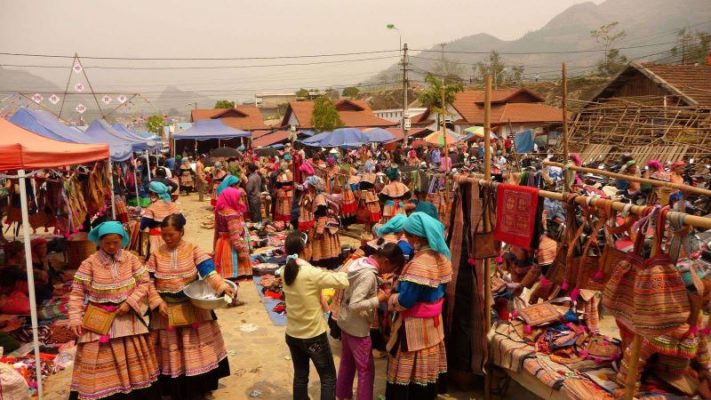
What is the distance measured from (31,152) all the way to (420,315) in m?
4.11

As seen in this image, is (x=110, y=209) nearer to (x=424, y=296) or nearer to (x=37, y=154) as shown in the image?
(x=37, y=154)

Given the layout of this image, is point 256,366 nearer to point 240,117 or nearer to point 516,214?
point 516,214

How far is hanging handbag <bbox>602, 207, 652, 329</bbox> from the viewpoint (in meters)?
2.92

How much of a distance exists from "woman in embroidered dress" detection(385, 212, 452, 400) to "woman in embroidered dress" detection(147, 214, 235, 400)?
58.8 inches

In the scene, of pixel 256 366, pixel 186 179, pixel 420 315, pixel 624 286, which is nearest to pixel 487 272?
pixel 420 315

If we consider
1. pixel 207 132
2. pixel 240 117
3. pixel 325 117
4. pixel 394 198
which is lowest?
pixel 394 198

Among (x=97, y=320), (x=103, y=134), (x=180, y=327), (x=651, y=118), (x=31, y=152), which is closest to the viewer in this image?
(x=97, y=320)

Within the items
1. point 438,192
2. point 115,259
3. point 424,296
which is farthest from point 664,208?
point 438,192

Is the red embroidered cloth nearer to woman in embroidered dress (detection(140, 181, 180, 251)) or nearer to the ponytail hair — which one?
the ponytail hair

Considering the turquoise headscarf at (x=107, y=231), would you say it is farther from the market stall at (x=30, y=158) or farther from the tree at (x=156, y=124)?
the tree at (x=156, y=124)

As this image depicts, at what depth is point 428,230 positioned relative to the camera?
382 centimetres

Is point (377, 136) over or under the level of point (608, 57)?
under

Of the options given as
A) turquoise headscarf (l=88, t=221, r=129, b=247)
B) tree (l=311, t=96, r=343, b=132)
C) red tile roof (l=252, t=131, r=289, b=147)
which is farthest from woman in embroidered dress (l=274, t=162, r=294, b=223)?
tree (l=311, t=96, r=343, b=132)

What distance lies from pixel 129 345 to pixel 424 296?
244 cm
